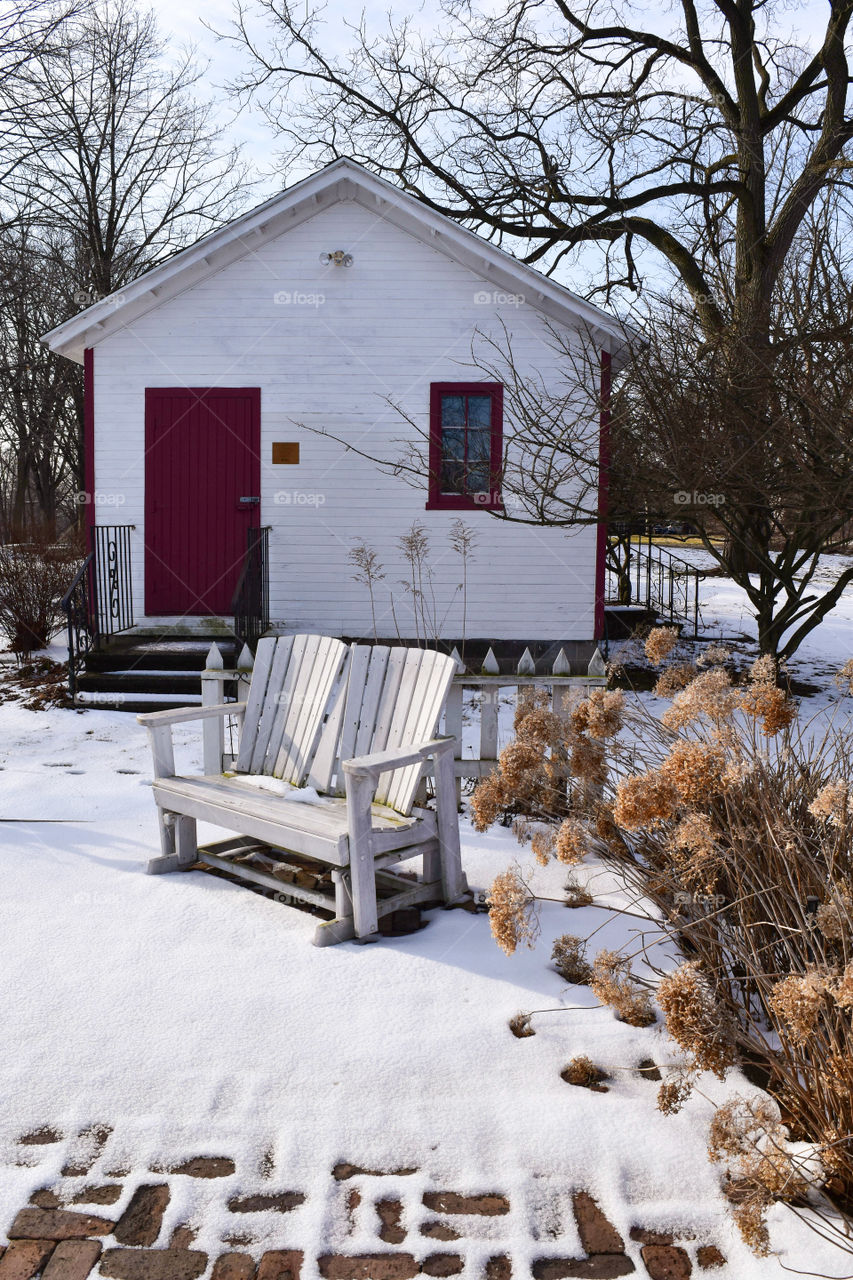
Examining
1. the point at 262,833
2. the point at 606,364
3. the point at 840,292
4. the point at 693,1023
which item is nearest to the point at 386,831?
the point at 262,833

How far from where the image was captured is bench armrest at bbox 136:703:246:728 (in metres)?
4.36

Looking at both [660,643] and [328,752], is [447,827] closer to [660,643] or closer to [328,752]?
[328,752]

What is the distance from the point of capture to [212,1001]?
316 cm

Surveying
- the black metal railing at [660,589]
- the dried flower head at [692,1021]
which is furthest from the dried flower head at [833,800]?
the black metal railing at [660,589]

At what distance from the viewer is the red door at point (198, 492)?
32.9ft

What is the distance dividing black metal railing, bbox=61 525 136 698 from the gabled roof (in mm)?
2043

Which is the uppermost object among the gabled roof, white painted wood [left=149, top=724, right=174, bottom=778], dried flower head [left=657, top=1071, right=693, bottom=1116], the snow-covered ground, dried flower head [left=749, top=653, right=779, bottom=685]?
the gabled roof

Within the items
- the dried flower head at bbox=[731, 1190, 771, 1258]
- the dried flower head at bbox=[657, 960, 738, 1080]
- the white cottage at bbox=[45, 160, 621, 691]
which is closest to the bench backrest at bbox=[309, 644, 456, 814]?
the dried flower head at bbox=[657, 960, 738, 1080]

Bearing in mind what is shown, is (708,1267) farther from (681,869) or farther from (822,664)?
(822,664)

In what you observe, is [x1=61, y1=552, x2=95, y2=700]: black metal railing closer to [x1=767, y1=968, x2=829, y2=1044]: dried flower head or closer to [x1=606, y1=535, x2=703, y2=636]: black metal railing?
[x1=606, y1=535, x2=703, y2=636]: black metal railing

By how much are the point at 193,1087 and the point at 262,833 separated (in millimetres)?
1240

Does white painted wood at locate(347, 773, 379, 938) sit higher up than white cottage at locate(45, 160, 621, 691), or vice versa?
white cottage at locate(45, 160, 621, 691)

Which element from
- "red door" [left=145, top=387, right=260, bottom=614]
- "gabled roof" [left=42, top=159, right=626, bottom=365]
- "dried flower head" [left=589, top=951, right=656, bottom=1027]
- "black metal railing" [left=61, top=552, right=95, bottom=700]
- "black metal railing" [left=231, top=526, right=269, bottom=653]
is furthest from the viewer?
"red door" [left=145, top=387, right=260, bottom=614]

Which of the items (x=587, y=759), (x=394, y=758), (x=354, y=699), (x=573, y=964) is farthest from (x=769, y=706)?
(x=354, y=699)
